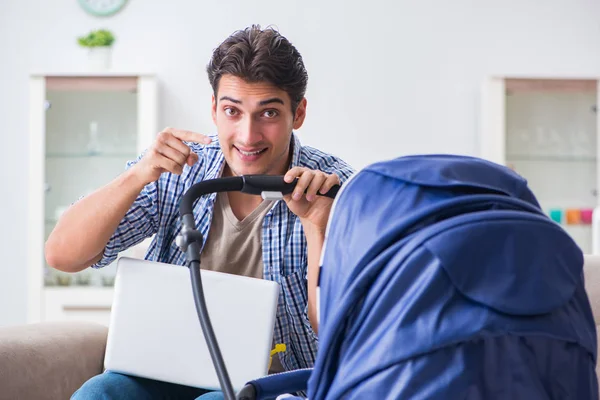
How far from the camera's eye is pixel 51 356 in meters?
1.62

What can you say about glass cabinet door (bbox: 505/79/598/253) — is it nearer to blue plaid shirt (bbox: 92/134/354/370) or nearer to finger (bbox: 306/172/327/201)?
blue plaid shirt (bbox: 92/134/354/370)

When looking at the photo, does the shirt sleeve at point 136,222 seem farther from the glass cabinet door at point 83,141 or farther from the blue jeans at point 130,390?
the glass cabinet door at point 83,141

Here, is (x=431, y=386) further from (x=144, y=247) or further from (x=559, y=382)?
(x=144, y=247)

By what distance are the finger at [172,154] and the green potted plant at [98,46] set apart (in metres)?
2.56

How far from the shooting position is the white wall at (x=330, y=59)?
4.00 m

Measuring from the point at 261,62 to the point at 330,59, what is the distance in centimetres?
251

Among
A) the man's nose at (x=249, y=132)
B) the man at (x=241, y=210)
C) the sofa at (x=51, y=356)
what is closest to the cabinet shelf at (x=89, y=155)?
the sofa at (x=51, y=356)

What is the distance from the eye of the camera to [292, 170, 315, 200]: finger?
4.37 ft

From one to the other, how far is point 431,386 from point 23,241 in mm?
3498

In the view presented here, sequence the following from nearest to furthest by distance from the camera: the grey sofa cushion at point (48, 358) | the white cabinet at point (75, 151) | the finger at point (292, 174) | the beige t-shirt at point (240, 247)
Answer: the finger at point (292, 174) → the grey sofa cushion at point (48, 358) → the beige t-shirt at point (240, 247) → the white cabinet at point (75, 151)

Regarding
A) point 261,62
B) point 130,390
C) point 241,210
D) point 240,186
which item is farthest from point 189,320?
point 261,62

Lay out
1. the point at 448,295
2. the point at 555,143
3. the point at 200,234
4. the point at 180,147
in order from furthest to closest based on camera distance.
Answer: the point at 555,143
the point at 180,147
the point at 200,234
the point at 448,295

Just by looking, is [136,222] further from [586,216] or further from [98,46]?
[586,216]

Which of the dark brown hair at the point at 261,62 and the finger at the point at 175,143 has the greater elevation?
the dark brown hair at the point at 261,62
